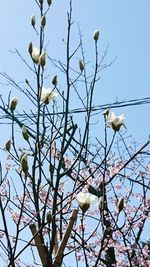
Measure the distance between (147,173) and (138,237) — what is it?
2.60 feet

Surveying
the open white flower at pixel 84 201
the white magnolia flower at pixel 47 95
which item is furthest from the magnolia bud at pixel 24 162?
the white magnolia flower at pixel 47 95

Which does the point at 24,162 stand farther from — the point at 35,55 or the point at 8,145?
the point at 35,55

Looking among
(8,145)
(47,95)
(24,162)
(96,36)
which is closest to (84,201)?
(24,162)

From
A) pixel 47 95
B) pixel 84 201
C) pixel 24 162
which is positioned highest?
pixel 47 95

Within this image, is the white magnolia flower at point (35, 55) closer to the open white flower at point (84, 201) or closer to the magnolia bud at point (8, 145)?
the magnolia bud at point (8, 145)

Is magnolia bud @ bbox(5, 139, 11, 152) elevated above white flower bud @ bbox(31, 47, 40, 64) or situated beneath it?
situated beneath

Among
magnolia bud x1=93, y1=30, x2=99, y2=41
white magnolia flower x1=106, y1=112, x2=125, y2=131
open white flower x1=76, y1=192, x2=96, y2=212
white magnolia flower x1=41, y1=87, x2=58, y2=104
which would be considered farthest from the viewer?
magnolia bud x1=93, y1=30, x2=99, y2=41

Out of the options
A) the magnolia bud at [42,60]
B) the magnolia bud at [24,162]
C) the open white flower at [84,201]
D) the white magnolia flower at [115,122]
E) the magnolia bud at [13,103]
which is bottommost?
the open white flower at [84,201]

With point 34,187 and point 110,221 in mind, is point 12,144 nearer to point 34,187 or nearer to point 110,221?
point 34,187

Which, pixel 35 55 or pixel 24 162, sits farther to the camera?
pixel 35 55

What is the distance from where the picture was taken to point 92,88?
2586 millimetres

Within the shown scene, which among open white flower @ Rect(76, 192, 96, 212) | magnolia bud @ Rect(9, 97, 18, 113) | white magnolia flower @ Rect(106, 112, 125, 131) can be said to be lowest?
open white flower @ Rect(76, 192, 96, 212)

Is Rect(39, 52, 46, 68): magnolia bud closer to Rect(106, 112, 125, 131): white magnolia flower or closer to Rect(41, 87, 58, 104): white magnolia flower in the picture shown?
Rect(41, 87, 58, 104): white magnolia flower

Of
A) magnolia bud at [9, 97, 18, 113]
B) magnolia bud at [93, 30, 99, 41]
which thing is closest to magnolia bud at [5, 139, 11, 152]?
magnolia bud at [9, 97, 18, 113]
